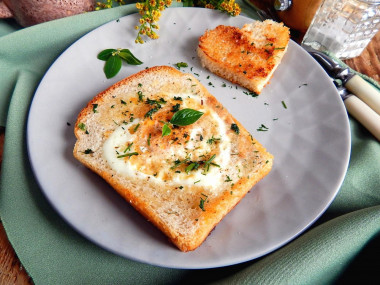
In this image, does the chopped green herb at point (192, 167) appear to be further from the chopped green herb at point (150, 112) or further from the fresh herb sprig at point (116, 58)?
the fresh herb sprig at point (116, 58)

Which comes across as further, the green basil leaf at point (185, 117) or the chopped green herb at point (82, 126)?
the chopped green herb at point (82, 126)

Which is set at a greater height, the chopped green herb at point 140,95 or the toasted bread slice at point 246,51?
the toasted bread slice at point 246,51

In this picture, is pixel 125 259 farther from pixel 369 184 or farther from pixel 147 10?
pixel 147 10

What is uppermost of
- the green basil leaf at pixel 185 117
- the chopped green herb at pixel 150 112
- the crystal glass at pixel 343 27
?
the crystal glass at pixel 343 27

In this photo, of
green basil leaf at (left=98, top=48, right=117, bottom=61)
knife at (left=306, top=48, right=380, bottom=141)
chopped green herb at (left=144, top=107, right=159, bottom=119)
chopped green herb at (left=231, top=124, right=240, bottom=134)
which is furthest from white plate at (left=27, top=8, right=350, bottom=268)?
chopped green herb at (left=144, top=107, right=159, bottom=119)

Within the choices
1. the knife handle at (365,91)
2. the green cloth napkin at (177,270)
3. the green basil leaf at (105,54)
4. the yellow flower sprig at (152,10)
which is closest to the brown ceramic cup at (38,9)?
the yellow flower sprig at (152,10)

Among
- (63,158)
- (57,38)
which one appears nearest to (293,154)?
(63,158)

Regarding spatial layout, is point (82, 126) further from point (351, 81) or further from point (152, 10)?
point (351, 81)
